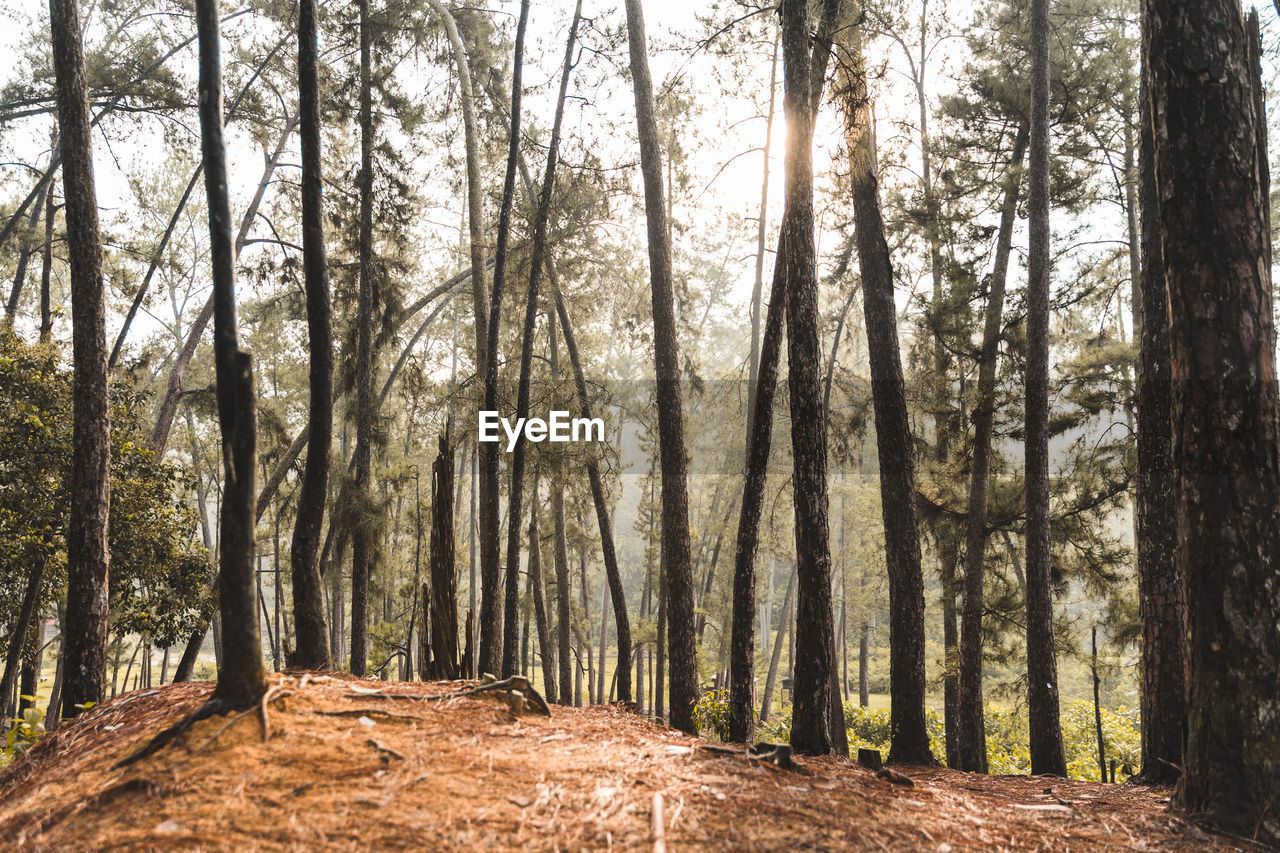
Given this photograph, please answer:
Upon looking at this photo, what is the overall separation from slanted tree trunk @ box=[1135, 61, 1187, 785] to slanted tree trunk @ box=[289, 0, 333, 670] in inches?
250

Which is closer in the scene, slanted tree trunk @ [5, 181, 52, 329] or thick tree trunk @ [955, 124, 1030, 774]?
thick tree trunk @ [955, 124, 1030, 774]

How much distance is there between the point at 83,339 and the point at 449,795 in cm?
554

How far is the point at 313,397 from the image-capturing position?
462 cm

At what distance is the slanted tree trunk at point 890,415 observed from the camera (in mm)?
6660

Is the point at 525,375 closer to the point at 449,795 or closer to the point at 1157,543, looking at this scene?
the point at 449,795

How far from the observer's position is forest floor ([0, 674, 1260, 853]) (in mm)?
2303

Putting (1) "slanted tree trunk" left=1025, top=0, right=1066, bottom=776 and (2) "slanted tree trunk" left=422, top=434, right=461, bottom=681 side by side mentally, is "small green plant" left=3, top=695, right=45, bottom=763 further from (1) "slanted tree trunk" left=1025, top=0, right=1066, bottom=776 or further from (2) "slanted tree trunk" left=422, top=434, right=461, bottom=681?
(1) "slanted tree trunk" left=1025, top=0, right=1066, bottom=776

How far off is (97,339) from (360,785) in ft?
17.5

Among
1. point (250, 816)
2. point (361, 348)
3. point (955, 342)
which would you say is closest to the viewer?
point (250, 816)

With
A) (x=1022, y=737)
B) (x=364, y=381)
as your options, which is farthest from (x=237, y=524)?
(x=1022, y=737)

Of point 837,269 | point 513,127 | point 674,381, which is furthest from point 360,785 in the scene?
point 837,269

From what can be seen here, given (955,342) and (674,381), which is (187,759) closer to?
(674,381)

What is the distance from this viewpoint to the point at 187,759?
2.67 m

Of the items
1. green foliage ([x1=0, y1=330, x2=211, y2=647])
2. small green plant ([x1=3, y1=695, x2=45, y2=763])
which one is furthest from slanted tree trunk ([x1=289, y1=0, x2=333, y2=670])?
green foliage ([x1=0, y1=330, x2=211, y2=647])
